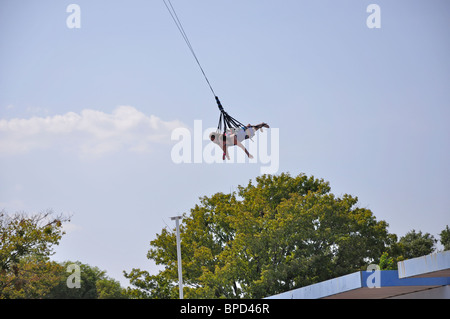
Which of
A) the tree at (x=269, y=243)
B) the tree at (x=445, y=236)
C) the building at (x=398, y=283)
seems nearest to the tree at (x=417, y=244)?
the tree at (x=445, y=236)

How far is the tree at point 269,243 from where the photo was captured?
33.2m

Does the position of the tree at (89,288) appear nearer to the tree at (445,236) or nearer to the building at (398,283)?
the tree at (445,236)

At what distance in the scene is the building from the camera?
12.2 m

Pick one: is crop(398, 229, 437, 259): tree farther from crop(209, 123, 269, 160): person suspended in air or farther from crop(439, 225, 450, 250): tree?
crop(209, 123, 269, 160): person suspended in air

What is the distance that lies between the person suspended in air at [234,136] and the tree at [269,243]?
17.9 meters

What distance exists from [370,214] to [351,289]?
23.6 metres

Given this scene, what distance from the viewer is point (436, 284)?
47.2 ft

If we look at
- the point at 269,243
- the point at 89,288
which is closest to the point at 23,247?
the point at 269,243

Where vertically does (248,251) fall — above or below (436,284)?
above

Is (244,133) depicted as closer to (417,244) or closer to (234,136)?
(234,136)

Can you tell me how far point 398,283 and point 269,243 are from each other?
2011cm

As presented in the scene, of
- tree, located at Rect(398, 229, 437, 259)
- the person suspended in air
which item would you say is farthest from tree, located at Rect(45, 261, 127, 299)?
the person suspended in air
